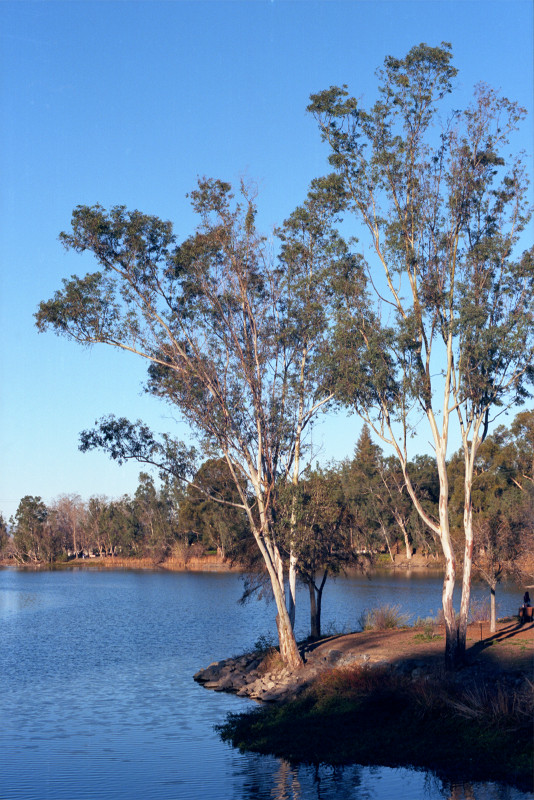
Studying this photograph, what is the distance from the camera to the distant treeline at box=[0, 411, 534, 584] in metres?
25.8

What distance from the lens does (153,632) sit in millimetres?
38906

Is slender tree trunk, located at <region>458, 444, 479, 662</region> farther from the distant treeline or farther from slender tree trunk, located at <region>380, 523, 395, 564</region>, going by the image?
slender tree trunk, located at <region>380, 523, 395, 564</region>

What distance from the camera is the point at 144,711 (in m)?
22.3

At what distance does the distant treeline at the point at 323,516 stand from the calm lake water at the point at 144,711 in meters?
4.93

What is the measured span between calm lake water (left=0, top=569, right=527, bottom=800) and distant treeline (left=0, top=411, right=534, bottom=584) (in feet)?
16.2

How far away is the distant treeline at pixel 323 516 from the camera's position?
2578 cm

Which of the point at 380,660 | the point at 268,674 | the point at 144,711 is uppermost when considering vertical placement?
the point at 380,660

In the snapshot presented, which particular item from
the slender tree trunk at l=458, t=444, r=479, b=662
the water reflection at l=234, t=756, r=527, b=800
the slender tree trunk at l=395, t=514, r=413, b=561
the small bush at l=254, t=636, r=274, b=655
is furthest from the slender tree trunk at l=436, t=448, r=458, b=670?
the slender tree trunk at l=395, t=514, r=413, b=561

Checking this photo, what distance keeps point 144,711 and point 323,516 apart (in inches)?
319

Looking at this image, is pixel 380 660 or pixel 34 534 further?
pixel 34 534

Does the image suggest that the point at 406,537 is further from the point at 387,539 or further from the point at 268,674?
the point at 268,674

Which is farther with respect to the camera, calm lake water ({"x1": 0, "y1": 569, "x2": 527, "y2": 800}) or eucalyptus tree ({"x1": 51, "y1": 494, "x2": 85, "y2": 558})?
eucalyptus tree ({"x1": 51, "y1": 494, "x2": 85, "y2": 558})

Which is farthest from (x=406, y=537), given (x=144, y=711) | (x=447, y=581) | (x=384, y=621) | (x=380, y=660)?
(x=144, y=711)

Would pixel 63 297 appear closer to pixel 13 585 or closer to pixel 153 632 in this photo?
pixel 153 632
